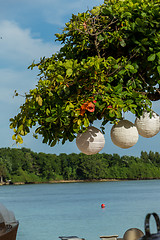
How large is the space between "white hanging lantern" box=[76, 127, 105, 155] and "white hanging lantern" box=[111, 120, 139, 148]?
0.45 ft

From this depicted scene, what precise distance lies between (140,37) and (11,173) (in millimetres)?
67955

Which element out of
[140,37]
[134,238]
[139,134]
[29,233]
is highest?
[140,37]

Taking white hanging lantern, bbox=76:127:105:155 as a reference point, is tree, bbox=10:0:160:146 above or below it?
above

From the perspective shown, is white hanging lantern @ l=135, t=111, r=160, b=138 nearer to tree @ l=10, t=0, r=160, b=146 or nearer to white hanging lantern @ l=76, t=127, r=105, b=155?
tree @ l=10, t=0, r=160, b=146

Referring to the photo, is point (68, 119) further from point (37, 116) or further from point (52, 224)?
point (52, 224)

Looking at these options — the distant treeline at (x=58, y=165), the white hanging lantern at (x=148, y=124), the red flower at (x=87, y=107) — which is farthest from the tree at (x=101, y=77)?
the distant treeline at (x=58, y=165)

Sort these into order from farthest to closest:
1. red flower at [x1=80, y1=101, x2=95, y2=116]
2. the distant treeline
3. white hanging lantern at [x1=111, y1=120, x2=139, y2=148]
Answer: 1. the distant treeline
2. white hanging lantern at [x1=111, y1=120, x2=139, y2=148]
3. red flower at [x1=80, y1=101, x2=95, y2=116]

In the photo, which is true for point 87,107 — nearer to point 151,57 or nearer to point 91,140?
point 91,140

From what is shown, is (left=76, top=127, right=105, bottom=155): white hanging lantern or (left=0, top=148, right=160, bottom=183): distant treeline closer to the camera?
(left=76, top=127, right=105, bottom=155): white hanging lantern

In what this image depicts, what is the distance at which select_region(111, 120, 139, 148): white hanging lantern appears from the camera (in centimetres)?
372

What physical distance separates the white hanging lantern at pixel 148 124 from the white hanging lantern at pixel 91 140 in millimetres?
420

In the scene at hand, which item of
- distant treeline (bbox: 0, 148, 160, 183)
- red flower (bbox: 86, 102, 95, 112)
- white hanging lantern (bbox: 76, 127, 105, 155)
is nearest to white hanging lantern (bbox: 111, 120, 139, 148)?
white hanging lantern (bbox: 76, 127, 105, 155)

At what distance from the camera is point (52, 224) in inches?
1123

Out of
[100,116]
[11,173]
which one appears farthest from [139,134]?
[11,173]
